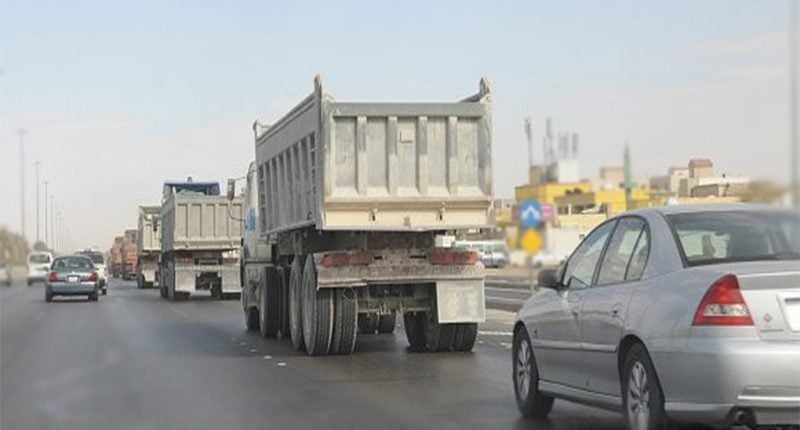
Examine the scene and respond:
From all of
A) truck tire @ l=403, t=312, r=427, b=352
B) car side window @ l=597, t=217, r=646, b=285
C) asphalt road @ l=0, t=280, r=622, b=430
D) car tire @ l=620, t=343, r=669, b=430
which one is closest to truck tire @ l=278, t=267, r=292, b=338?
asphalt road @ l=0, t=280, r=622, b=430

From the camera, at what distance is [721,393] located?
6.79m

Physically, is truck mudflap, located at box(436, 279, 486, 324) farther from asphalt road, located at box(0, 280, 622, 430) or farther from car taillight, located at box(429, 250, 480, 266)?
asphalt road, located at box(0, 280, 622, 430)

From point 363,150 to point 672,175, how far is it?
314 inches

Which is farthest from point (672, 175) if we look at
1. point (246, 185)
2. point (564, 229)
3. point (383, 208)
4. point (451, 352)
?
point (246, 185)

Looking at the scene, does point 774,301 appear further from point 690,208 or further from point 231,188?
point 231,188

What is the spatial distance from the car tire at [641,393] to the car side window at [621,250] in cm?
66

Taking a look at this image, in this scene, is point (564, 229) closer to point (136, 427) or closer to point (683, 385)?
point (683, 385)

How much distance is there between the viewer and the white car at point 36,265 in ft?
33.3

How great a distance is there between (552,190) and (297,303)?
9.69 metres

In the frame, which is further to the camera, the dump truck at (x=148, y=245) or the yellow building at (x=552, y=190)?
the dump truck at (x=148, y=245)

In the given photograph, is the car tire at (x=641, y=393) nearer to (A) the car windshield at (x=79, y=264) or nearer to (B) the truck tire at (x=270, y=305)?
(B) the truck tire at (x=270, y=305)

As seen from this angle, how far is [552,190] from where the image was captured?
701 centimetres

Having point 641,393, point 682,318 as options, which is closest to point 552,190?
point 682,318

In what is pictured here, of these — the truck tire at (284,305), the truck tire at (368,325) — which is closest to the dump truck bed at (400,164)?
the truck tire at (284,305)
